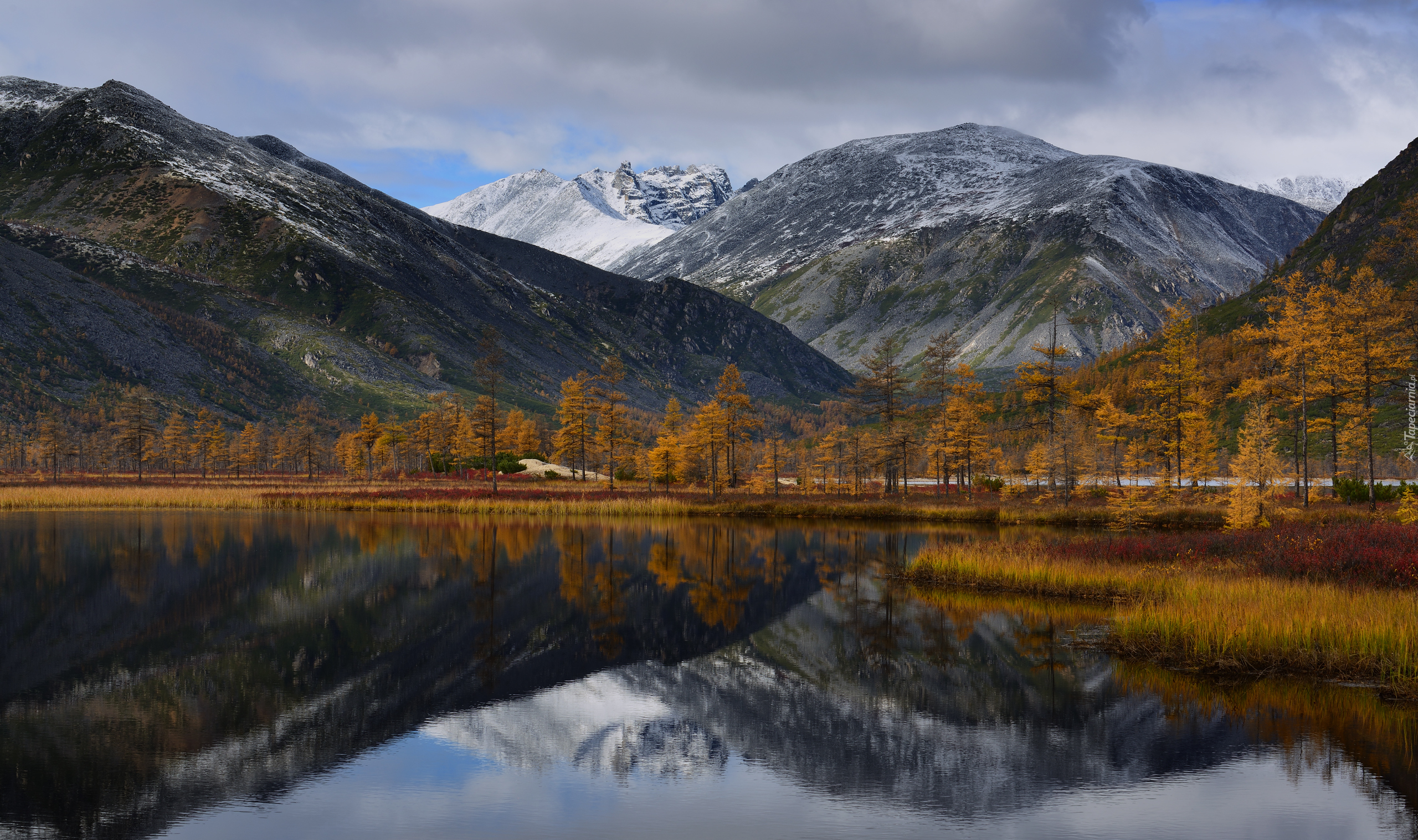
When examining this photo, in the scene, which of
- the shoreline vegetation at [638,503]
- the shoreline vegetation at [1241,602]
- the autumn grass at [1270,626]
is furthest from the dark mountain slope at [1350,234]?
the autumn grass at [1270,626]

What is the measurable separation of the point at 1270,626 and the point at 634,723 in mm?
15238

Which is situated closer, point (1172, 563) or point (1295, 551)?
point (1295, 551)

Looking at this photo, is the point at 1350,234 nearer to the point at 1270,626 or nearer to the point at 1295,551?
the point at 1295,551

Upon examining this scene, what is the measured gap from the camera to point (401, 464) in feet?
495

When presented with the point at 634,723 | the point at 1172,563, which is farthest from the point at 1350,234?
the point at 634,723

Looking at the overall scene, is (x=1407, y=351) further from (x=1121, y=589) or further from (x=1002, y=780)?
(x=1002, y=780)

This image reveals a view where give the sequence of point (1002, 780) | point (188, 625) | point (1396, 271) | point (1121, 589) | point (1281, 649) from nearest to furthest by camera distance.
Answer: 1. point (1002, 780)
2. point (1281, 649)
3. point (188, 625)
4. point (1121, 589)
5. point (1396, 271)

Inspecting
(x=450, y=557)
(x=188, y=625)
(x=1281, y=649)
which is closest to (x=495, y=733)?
(x=188, y=625)

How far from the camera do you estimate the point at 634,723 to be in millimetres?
18156

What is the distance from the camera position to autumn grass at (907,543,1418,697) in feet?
65.2

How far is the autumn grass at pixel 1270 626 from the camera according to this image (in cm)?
1986

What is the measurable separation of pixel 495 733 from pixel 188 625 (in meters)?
14.0

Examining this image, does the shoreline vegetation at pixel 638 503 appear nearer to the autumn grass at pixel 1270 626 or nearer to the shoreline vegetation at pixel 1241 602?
the shoreline vegetation at pixel 1241 602

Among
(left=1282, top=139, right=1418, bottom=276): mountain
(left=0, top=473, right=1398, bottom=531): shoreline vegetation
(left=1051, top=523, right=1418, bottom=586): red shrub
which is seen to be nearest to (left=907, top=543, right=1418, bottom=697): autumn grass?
(left=1051, top=523, right=1418, bottom=586): red shrub
